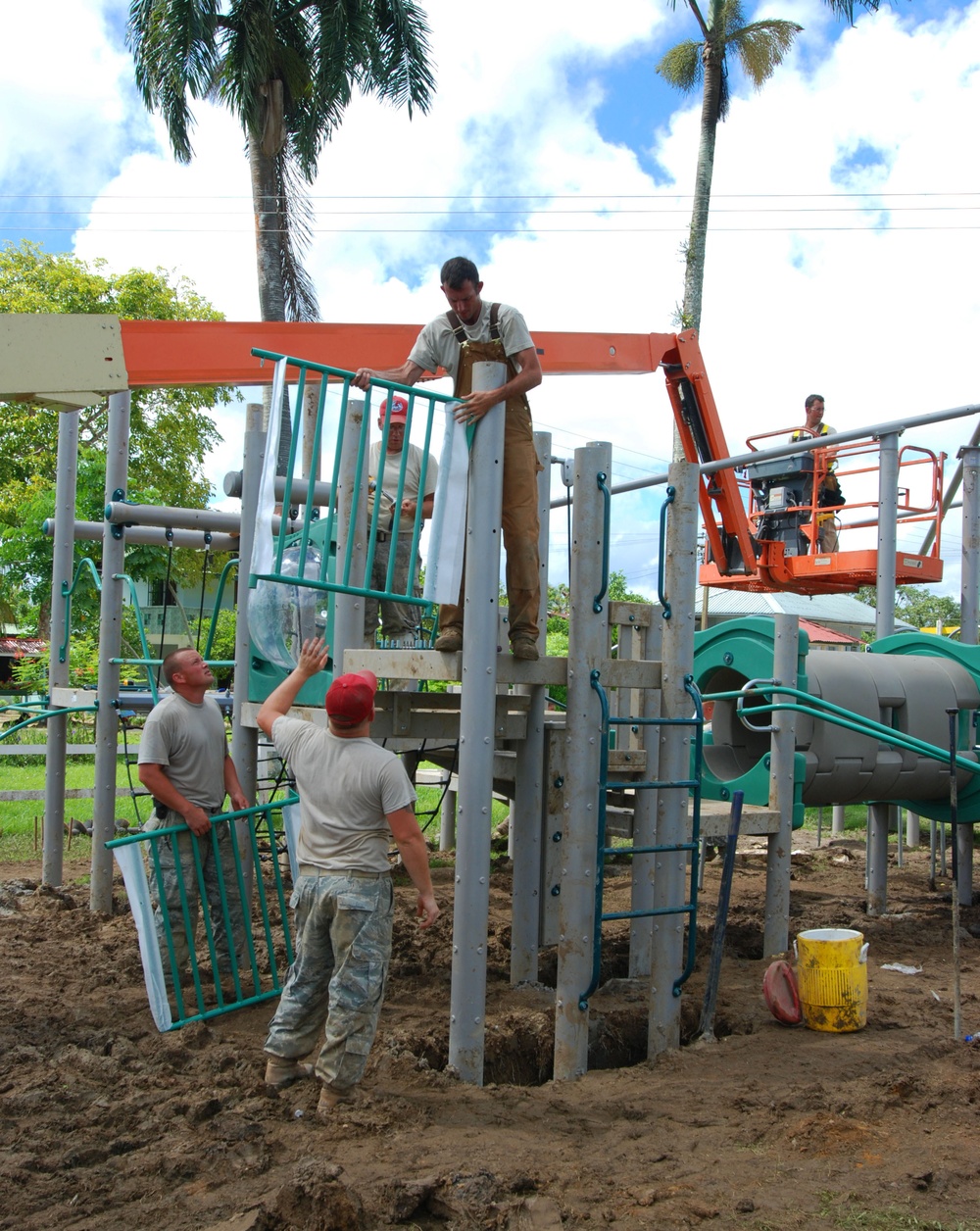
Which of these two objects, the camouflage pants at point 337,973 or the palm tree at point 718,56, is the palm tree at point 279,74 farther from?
the camouflage pants at point 337,973

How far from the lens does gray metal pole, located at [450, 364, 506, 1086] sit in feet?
16.0

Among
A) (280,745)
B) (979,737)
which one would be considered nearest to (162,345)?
(280,745)

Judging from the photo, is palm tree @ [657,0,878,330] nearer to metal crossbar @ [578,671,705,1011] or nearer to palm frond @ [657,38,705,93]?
palm frond @ [657,38,705,93]

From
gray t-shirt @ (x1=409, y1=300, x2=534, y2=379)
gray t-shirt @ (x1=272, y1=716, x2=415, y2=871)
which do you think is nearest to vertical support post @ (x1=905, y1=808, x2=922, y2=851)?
gray t-shirt @ (x1=409, y1=300, x2=534, y2=379)

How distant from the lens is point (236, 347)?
697cm

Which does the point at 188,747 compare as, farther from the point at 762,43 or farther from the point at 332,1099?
the point at 762,43

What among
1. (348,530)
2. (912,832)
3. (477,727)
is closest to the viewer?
(477,727)

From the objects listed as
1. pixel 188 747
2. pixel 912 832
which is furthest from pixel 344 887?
pixel 912 832

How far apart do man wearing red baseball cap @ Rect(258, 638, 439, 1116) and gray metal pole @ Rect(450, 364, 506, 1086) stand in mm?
355

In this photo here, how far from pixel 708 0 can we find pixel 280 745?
26.0m

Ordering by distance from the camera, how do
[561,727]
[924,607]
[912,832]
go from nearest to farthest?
1. [561,727]
2. [912,832]
3. [924,607]

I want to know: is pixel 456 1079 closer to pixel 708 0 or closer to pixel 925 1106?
pixel 925 1106

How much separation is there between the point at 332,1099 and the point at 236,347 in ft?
14.5

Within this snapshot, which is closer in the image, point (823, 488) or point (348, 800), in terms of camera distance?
point (348, 800)
